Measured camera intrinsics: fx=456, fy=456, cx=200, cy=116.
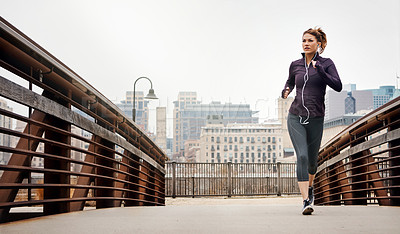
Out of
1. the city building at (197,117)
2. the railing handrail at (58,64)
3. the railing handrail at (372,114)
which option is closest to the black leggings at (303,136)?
the railing handrail at (372,114)

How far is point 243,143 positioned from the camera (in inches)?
6073

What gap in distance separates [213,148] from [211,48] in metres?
37.1

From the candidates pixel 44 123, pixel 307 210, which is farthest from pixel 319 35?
pixel 44 123

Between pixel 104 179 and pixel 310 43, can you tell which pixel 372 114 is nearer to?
pixel 310 43

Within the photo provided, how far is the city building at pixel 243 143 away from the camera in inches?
6024

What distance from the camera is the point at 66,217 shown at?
371 cm

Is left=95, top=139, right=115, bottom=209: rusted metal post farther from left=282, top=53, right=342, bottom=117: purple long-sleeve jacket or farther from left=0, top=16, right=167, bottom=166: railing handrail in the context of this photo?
left=282, top=53, right=342, bottom=117: purple long-sleeve jacket

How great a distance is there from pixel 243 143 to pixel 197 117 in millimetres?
27154

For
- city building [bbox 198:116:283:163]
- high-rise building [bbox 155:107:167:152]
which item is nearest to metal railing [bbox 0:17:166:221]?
high-rise building [bbox 155:107:167:152]

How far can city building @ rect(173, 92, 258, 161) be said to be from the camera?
558ft

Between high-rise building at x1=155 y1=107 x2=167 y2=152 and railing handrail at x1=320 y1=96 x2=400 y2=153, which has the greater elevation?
high-rise building at x1=155 y1=107 x2=167 y2=152

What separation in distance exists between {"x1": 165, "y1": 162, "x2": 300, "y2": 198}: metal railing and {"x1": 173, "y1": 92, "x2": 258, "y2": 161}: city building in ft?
479

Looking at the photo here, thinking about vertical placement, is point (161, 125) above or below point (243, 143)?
above

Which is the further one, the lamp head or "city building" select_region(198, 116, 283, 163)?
"city building" select_region(198, 116, 283, 163)
